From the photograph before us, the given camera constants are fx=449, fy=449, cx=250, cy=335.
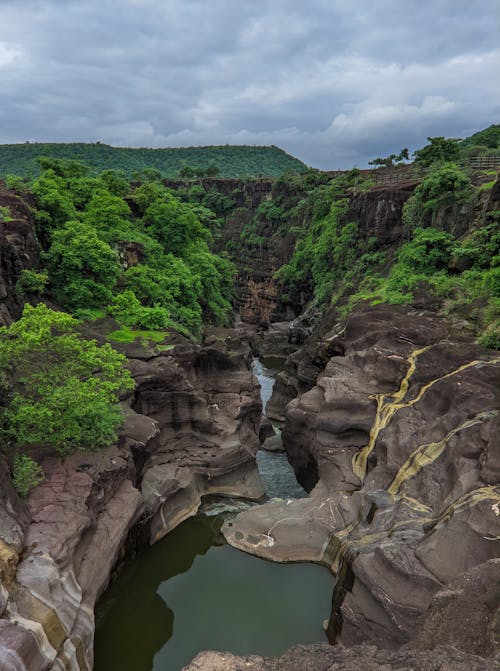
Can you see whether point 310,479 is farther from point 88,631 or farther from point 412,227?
point 412,227

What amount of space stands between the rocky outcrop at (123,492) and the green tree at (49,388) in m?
0.94

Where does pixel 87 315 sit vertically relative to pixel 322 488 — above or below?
above

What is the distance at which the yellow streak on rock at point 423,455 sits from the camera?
14.9 m

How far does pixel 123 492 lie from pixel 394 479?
946 centimetres

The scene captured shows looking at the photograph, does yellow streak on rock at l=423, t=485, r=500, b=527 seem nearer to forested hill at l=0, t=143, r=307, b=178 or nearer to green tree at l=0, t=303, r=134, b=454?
green tree at l=0, t=303, r=134, b=454

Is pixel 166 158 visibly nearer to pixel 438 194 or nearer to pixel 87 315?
pixel 438 194

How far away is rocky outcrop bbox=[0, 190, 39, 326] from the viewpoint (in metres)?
18.7

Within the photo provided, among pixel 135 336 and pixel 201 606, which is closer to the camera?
pixel 201 606

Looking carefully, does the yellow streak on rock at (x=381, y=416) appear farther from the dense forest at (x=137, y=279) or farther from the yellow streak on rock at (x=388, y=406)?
the dense forest at (x=137, y=279)

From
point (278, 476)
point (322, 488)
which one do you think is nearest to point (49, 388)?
point (322, 488)

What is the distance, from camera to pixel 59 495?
13.0 metres

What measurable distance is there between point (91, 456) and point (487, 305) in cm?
1785

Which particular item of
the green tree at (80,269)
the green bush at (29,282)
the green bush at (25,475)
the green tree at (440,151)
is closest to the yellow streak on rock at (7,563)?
the green bush at (25,475)

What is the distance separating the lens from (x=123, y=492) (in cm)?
1532
